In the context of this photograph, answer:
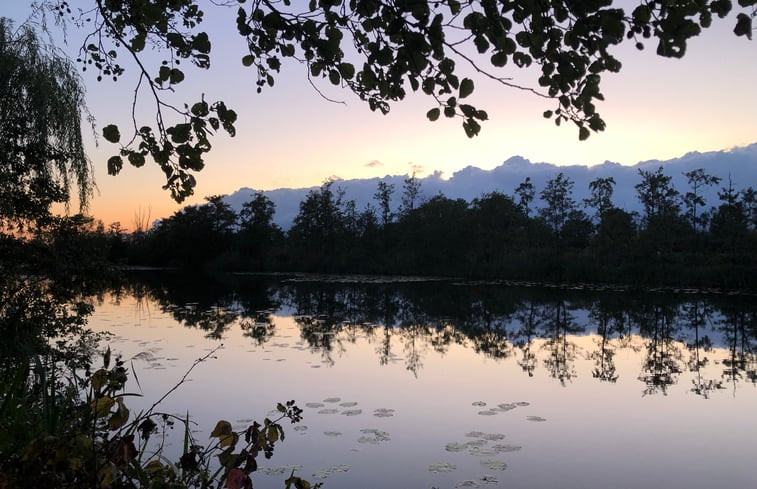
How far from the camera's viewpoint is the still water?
5.26 m

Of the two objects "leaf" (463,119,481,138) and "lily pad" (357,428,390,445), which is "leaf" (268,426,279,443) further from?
"lily pad" (357,428,390,445)

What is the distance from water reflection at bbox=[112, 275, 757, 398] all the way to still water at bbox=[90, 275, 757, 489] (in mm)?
68

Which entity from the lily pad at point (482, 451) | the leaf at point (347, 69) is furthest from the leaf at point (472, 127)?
the lily pad at point (482, 451)

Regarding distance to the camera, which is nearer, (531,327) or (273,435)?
(273,435)

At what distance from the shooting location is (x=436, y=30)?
2.25 m

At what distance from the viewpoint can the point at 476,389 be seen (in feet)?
26.4

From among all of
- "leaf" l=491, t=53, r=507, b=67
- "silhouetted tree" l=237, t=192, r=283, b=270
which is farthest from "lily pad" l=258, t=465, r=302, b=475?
"silhouetted tree" l=237, t=192, r=283, b=270

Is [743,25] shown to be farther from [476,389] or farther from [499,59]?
[476,389]

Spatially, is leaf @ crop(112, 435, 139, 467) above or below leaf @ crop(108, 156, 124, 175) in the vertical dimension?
below

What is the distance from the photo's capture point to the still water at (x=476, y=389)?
17.3ft

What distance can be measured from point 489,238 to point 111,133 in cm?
3717

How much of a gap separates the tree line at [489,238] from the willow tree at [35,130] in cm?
1784

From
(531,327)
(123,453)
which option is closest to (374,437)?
(123,453)

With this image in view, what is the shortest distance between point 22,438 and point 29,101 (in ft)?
23.9
